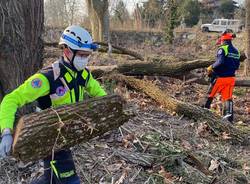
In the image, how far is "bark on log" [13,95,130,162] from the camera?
366 cm

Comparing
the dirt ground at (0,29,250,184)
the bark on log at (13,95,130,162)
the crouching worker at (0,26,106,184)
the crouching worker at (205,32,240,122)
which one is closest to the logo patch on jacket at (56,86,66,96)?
the crouching worker at (0,26,106,184)

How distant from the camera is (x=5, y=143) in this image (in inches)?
131

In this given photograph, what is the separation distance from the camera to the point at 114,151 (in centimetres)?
508

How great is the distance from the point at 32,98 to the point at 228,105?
5625 mm

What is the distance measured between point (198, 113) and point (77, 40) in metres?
3.51

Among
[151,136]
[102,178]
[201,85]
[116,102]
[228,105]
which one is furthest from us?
[201,85]

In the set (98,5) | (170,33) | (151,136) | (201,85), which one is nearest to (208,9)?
(170,33)

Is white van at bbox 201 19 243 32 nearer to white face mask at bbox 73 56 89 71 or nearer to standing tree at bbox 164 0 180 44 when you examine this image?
standing tree at bbox 164 0 180 44

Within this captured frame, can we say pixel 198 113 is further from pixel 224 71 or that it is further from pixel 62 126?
pixel 62 126

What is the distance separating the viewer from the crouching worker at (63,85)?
355 cm

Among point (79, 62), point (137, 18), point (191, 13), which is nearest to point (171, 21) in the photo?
point (137, 18)

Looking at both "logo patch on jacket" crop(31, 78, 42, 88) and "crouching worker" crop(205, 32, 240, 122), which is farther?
"crouching worker" crop(205, 32, 240, 122)

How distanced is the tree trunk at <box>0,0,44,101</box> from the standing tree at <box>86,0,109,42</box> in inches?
558

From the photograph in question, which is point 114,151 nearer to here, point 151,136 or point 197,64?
point 151,136
